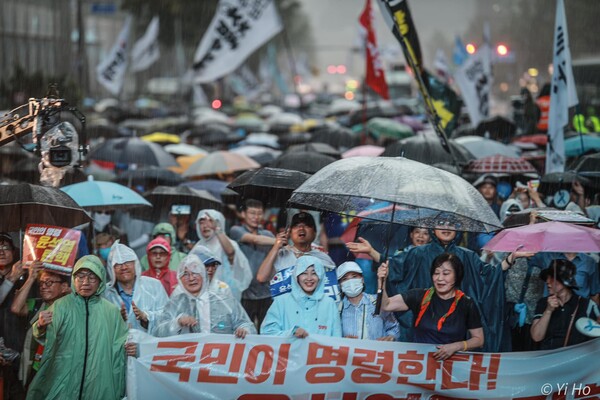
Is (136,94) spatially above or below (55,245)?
above

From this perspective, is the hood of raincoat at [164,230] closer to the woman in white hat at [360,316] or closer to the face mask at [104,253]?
the face mask at [104,253]

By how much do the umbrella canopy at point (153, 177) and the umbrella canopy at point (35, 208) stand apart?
3.97m

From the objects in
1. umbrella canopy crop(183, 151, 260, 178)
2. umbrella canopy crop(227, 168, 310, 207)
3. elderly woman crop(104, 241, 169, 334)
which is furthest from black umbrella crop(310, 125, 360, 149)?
elderly woman crop(104, 241, 169, 334)

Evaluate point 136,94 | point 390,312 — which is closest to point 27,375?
point 390,312

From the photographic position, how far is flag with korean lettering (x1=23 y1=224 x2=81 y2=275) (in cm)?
769

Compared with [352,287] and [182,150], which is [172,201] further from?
[182,150]

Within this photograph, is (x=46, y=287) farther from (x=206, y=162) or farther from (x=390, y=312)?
(x=206, y=162)

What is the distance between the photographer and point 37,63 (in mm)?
51812

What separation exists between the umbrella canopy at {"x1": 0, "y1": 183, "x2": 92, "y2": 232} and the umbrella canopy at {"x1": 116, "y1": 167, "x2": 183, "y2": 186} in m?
3.97

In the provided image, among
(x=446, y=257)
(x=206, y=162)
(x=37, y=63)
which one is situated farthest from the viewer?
(x=37, y=63)

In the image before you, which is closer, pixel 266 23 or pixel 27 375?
pixel 27 375

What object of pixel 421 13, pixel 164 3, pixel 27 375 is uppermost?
pixel 421 13

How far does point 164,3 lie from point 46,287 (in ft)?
184

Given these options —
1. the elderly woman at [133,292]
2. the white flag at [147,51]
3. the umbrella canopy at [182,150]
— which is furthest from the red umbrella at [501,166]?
the white flag at [147,51]
